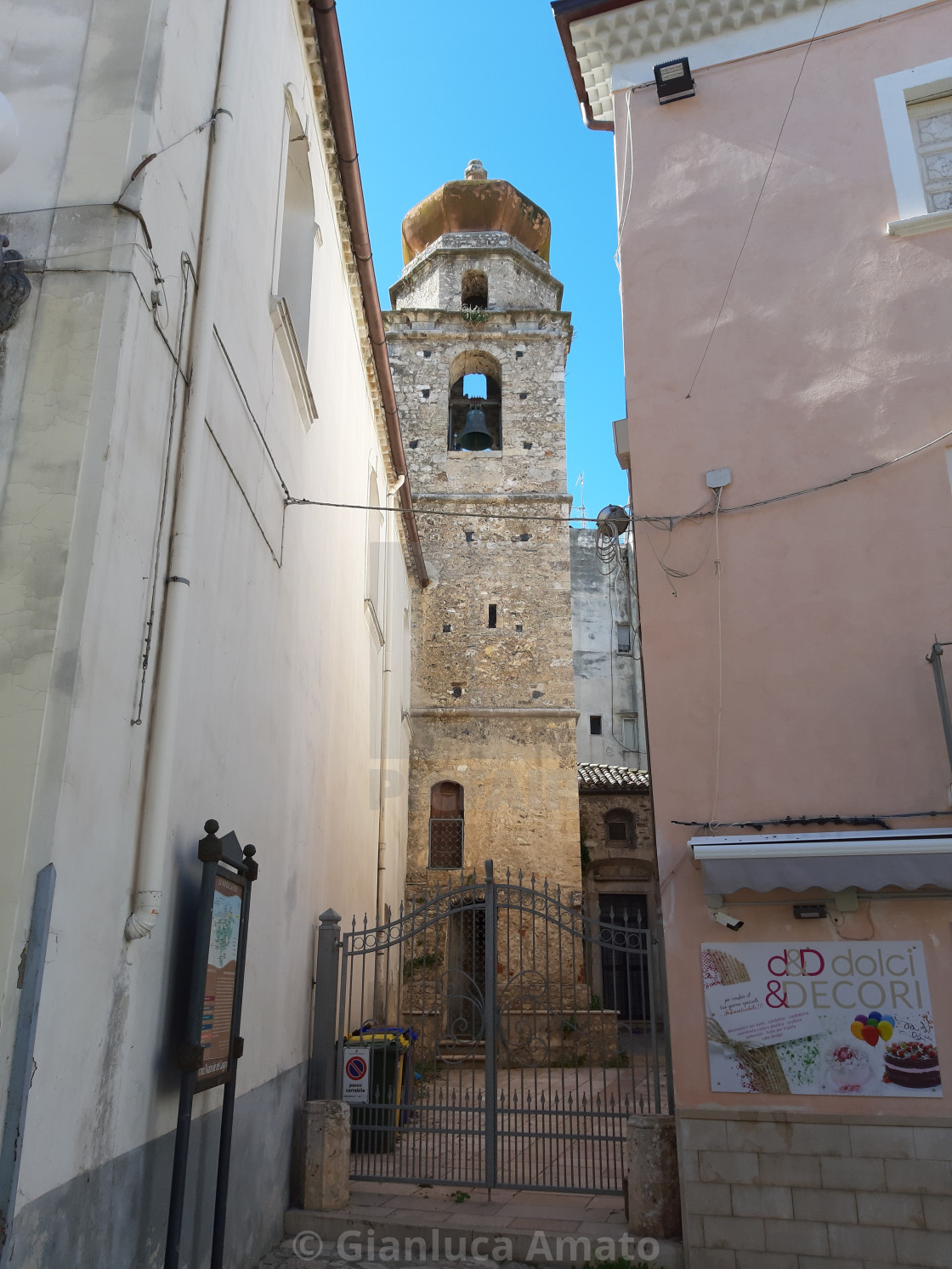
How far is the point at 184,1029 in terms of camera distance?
452 cm

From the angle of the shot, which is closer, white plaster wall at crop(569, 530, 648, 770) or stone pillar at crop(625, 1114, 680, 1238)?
stone pillar at crop(625, 1114, 680, 1238)

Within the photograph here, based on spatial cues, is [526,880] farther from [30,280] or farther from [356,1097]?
[30,280]

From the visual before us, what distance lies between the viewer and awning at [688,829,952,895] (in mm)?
5516

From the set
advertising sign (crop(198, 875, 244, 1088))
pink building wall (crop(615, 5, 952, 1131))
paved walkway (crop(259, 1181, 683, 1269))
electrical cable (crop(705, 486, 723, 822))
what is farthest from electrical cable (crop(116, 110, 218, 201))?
paved walkway (crop(259, 1181, 683, 1269))

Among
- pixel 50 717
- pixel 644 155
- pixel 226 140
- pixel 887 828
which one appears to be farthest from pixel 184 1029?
pixel 644 155

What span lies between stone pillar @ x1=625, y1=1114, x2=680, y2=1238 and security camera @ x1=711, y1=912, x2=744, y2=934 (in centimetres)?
132

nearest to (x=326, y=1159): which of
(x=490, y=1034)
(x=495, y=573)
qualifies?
(x=490, y=1034)

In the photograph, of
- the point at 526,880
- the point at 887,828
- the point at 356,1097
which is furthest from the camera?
the point at 526,880

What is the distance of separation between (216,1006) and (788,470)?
5089 mm

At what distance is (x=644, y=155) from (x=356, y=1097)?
7.98 meters

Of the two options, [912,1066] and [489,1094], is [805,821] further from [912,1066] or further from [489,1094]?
[489,1094]

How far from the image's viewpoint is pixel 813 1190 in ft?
18.0

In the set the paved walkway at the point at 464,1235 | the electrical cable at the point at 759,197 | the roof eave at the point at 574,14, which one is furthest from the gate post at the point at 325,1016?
the roof eave at the point at 574,14

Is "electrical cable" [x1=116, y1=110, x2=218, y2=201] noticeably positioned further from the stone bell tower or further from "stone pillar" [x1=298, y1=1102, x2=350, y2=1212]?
the stone bell tower
